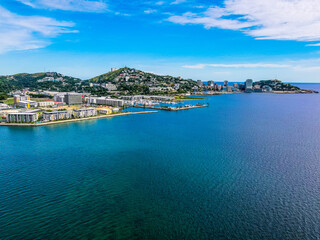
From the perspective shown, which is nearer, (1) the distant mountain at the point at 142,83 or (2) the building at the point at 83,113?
(2) the building at the point at 83,113

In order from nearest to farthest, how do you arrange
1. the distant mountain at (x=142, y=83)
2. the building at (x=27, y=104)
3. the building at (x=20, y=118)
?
the building at (x=20, y=118)
the building at (x=27, y=104)
the distant mountain at (x=142, y=83)

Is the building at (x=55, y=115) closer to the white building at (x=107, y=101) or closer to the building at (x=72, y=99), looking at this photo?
the white building at (x=107, y=101)

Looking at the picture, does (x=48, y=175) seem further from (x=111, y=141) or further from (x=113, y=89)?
(x=113, y=89)

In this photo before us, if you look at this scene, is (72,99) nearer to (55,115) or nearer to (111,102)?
(111,102)

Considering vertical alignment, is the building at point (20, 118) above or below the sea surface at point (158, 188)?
above

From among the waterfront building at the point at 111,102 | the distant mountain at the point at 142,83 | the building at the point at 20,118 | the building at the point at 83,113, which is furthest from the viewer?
the distant mountain at the point at 142,83

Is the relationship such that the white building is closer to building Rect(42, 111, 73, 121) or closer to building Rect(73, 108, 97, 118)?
building Rect(73, 108, 97, 118)

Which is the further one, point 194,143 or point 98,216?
point 194,143

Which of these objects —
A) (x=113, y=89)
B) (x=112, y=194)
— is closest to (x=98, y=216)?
(x=112, y=194)

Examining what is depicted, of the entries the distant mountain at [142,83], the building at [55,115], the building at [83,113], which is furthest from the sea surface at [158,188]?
the distant mountain at [142,83]

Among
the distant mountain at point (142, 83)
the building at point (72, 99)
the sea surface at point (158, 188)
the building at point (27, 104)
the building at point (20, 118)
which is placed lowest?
the sea surface at point (158, 188)
